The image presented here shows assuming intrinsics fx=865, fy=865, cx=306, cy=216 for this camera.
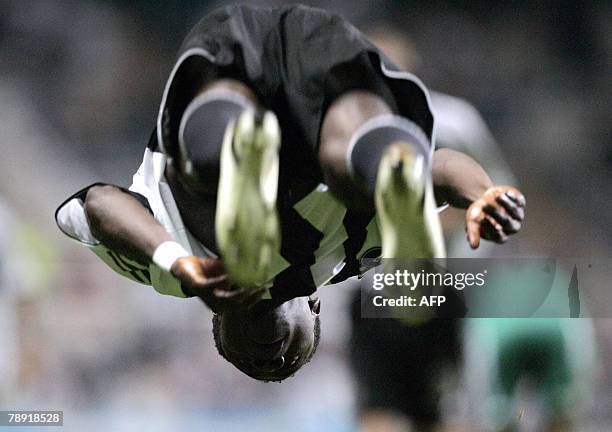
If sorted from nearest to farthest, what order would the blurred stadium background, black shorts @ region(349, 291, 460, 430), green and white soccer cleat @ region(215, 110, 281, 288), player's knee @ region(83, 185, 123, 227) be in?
green and white soccer cleat @ region(215, 110, 281, 288) < player's knee @ region(83, 185, 123, 227) < black shorts @ region(349, 291, 460, 430) < the blurred stadium background

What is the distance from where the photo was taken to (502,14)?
2.34m

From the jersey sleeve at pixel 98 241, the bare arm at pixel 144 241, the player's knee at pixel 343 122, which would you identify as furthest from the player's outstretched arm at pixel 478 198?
the jersey sleeve at pixel 98 241

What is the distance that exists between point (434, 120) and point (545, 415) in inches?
45.1

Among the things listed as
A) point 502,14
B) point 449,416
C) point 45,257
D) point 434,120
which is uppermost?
point 502,14

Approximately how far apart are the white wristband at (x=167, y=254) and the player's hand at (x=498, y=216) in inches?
11.0

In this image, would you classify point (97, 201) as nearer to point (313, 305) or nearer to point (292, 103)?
point (292, 103)

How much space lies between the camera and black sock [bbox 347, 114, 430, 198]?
741 millimetres

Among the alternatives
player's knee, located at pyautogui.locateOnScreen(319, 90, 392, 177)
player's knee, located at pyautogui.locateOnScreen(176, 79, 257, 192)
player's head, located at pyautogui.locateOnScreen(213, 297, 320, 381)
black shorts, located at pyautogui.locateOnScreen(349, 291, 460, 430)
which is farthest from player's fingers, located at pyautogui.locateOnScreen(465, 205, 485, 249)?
black shorts, located at pyautogui.locateOnScreen(349, 291, 460, 430)

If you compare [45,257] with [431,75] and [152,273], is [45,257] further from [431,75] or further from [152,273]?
[152,273]

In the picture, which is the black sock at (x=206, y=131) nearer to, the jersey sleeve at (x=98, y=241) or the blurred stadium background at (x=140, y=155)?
the jersey sleeve at (x=98, y=241)

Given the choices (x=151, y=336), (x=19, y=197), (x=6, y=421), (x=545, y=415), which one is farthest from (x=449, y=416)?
(x=19, y=197)

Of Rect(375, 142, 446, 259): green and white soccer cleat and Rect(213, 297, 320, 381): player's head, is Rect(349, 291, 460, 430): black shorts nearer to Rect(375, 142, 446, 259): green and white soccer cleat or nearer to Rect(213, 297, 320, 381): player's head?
Rect(213, 297, 320, 381): player's head

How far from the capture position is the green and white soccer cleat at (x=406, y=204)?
28.1 inches

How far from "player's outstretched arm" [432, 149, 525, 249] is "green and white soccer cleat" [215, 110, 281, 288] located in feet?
0.64
